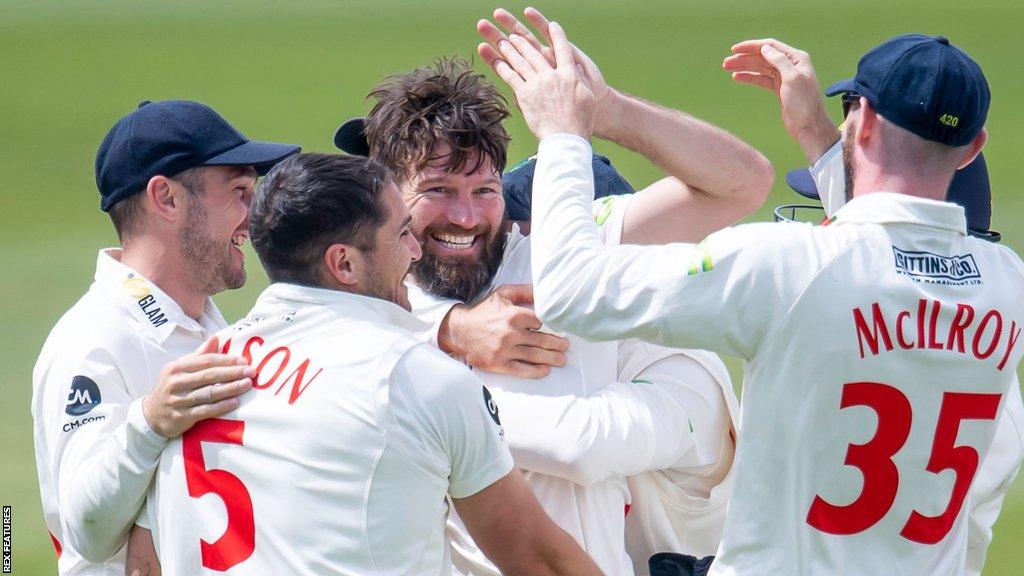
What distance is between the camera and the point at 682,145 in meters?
3.46

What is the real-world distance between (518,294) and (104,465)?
1059mm

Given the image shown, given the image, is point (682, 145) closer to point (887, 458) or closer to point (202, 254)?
point (887, 458)

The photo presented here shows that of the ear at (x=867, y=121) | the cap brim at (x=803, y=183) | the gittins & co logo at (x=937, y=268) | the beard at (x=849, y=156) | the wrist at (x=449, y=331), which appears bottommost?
the wrist at (x=449, y=331)

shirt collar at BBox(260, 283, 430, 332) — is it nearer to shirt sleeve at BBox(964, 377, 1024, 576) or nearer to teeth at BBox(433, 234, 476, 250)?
teeth at BBox(433, 234, 476, 250)

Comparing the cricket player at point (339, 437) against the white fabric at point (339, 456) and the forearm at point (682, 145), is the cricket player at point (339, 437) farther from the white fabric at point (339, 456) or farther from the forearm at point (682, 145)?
the forearm at point (682, 145)

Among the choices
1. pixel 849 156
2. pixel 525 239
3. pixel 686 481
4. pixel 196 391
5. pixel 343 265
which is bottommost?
pixel 686 481

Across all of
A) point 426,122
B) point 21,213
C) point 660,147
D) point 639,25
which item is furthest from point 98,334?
point 639,25

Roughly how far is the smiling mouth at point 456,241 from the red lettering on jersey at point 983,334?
1.36 m

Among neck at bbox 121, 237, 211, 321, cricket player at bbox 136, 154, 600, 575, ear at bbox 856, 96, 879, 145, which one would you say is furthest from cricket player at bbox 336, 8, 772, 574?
ear at bbox 856, 96, 879, 145

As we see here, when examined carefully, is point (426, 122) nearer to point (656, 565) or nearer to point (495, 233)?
point (495, 233)

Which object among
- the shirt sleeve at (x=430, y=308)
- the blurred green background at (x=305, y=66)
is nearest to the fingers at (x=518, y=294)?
the shirt sleeve at (x=430, y=308)

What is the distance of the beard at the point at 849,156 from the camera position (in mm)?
2887

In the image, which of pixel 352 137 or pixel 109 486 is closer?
pixel 109 486

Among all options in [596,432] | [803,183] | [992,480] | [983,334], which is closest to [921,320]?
[983,334]
